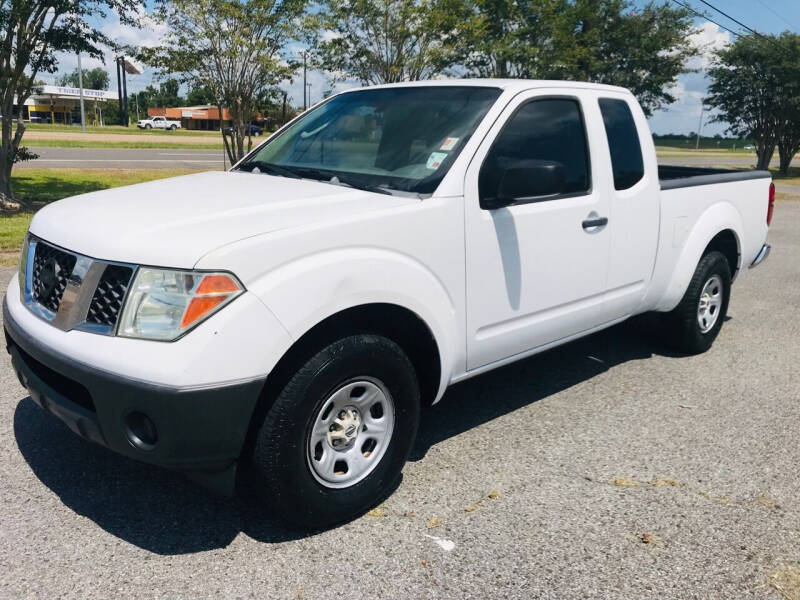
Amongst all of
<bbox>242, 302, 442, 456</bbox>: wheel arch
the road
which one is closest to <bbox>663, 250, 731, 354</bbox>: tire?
<bbox>242, 302, 442, 456</bbox>: wheel arch

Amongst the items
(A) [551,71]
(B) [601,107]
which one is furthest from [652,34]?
(B) [601,107]

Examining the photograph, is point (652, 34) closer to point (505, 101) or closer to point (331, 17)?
point (331, 17)

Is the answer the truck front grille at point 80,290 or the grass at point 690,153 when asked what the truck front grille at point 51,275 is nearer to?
the truck front grille at point 80,290

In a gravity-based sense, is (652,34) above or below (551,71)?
above

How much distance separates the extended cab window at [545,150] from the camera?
346cm

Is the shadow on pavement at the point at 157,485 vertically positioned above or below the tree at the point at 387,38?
below

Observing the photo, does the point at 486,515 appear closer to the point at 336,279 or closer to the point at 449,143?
the point at 336,279

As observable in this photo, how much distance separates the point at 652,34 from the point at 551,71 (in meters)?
10.7

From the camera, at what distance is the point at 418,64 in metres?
16.2

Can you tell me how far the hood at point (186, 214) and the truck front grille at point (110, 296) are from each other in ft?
0.17

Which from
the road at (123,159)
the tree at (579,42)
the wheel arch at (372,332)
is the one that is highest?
the tree at (579,42)

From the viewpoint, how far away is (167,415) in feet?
8.15

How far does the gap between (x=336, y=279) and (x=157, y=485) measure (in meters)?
1.38

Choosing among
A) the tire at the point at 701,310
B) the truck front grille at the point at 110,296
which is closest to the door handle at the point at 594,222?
the tire at the point at 701,310
